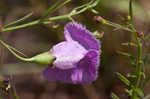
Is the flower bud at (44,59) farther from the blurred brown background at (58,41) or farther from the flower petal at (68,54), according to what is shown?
the blurred brown background at (58,41)

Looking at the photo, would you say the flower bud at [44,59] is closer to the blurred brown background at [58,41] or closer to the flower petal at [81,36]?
the flower petal at [81,36]

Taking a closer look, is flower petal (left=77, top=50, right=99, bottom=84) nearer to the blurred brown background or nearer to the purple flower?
the purple flower

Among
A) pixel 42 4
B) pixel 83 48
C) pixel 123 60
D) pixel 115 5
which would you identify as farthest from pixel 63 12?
pixel 83 48

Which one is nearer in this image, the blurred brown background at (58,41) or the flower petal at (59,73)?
the flower petal at (59,73)

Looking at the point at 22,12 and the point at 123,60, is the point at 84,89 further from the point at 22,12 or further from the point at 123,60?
the point at 22,12

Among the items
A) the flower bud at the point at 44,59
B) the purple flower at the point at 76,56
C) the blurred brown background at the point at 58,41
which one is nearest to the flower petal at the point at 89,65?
the purple flower at the point at 76,56

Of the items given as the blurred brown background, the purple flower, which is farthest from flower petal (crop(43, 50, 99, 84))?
the blurred brown background

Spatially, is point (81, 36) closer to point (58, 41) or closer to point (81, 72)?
point (81, 72)

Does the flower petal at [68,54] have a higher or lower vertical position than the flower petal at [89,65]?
higher
